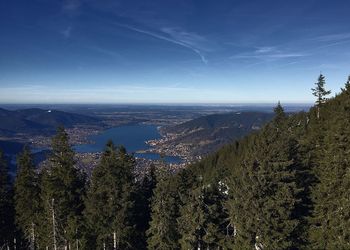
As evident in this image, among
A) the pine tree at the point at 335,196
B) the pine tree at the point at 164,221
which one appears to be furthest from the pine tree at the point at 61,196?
the pine tree at the point at 335,196

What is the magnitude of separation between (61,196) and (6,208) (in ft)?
43.5

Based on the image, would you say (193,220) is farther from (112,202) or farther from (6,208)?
(6,208)

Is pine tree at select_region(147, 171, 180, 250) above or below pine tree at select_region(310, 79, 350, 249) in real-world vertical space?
below

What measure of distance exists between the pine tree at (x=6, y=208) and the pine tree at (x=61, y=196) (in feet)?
26.7

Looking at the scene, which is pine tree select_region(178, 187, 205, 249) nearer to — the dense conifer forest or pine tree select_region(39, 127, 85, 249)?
the dense conifer forest

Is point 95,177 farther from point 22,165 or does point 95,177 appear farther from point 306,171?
point 306,171

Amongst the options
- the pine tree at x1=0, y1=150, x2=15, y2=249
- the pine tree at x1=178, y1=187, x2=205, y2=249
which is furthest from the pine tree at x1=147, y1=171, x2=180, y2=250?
the pine tree at x1=0, y1=150, x2=15, y2=249

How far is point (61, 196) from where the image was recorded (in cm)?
4003

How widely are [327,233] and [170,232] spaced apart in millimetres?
13704

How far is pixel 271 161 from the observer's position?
29.2 metres

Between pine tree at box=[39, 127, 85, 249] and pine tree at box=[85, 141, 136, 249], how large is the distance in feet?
9.44

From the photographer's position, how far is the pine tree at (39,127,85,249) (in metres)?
39.1

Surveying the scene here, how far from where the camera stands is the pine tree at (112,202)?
35.4 metres

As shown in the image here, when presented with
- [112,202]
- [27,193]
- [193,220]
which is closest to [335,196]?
[193,220]
